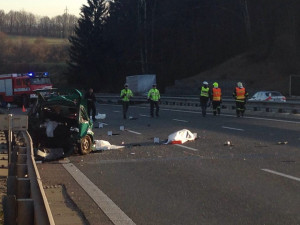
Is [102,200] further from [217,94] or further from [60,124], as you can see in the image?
[217,94]

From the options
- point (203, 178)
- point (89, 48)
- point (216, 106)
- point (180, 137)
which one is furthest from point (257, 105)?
point (89, 48)

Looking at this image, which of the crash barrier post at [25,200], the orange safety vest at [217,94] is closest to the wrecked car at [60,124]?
the crash barrier post at [25,200]

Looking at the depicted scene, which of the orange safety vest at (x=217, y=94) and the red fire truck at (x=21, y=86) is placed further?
the red fire truck at (x=21, y=86)

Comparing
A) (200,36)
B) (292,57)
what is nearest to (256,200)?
(292,57)

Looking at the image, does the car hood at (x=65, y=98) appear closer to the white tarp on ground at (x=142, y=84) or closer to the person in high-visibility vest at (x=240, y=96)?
the person in high-visibility vest at (x=240, y=96)

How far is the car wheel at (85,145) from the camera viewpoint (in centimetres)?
1477

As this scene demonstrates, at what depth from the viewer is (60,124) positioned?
14.9 metres

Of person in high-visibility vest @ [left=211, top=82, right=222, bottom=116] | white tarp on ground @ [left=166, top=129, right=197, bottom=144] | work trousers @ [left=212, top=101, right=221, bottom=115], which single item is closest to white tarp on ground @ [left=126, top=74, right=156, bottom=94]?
work trousers @ [left=212, top=101, right=221, bottom=115]

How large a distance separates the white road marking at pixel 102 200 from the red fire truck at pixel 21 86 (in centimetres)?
3974

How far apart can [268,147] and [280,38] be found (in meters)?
46.0

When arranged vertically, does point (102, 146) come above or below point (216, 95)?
below

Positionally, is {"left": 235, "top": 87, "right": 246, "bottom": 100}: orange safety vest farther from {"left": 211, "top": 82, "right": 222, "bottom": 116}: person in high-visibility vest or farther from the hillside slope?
the hillside slope

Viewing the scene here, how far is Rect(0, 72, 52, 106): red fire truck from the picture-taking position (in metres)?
51.1

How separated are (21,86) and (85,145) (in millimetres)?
38621
